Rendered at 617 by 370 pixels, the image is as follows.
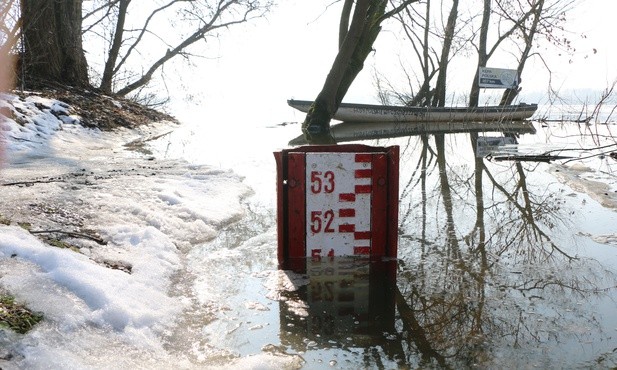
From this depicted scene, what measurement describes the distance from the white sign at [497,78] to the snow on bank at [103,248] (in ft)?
67.6

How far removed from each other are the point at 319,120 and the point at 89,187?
12860 mm

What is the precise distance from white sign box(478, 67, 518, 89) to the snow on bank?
20603mm

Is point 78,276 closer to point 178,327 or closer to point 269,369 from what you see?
point 178,327

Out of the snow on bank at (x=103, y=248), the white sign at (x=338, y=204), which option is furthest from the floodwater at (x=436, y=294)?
the snow on bank at (x=103, y=248)

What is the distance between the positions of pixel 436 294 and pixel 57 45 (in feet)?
46.3

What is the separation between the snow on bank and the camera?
2.48 meters

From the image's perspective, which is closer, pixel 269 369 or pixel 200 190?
pixel 269 369

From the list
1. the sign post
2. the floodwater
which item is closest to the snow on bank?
the floodwater

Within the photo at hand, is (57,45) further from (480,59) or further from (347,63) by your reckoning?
(480,59)

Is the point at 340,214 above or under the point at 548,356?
above

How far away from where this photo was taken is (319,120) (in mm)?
18031

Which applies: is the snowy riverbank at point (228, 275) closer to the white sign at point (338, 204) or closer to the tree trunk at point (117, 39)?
the white sign at point (338, 204)

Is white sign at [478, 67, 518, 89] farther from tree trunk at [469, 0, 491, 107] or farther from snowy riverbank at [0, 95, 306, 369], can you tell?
snowy riverbank at [0, 95, 306, 369]

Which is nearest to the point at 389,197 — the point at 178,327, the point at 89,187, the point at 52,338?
the point at 178,327
